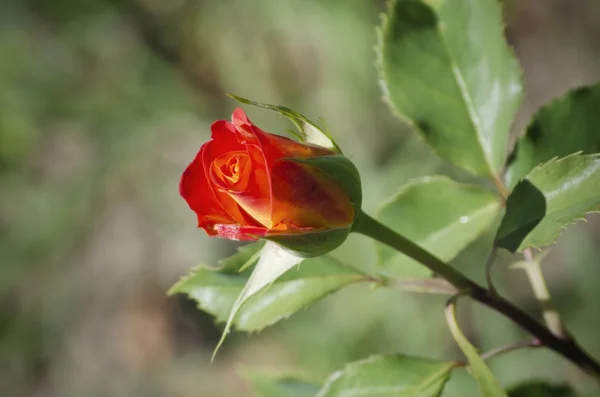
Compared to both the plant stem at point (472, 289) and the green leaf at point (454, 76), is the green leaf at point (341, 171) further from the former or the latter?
the green leaf at point (454, 76)

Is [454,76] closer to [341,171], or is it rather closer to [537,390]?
[341,171]

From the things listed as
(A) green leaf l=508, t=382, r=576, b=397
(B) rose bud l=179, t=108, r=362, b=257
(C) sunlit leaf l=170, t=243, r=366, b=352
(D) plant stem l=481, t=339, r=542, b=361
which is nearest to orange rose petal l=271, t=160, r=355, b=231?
(B) rose bud l=179, t=108, r=362, b=257

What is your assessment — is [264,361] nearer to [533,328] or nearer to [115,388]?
[115,388]

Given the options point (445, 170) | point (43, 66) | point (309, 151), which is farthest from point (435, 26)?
point (43, 66)

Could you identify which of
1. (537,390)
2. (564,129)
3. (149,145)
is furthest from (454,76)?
(149,145)

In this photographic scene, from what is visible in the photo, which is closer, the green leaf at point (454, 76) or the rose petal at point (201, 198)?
the rose petal at point (201, 198)

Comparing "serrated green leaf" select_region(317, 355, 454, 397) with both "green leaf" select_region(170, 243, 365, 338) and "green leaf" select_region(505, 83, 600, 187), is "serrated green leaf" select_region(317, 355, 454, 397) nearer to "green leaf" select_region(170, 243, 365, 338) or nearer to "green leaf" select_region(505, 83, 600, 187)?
"green leaf" select_region(170, 243, 365, 338)

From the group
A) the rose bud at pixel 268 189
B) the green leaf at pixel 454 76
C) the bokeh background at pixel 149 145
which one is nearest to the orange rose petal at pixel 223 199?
the rose bud at pixel 268 189
